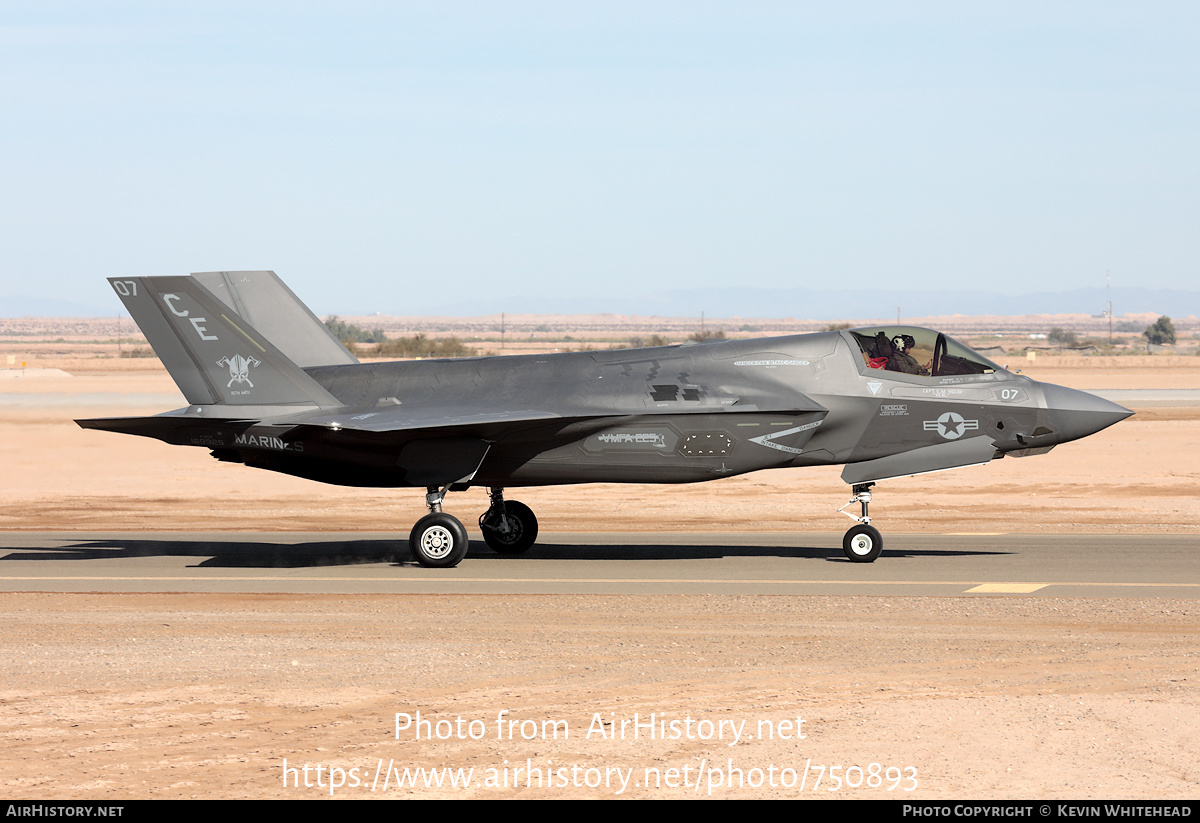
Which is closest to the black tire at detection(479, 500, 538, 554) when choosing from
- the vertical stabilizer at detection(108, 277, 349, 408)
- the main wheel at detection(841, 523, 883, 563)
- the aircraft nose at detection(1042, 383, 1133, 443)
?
the vertical stabilizer at detection(108, 277, 349, 408)

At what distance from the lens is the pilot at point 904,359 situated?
653 inches

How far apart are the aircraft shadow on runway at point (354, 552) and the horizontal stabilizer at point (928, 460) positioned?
4.12 feet

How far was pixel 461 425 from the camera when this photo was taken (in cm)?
1573

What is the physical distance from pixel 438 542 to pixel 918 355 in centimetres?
691

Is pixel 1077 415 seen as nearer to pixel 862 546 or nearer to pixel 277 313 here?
pixel 862 546

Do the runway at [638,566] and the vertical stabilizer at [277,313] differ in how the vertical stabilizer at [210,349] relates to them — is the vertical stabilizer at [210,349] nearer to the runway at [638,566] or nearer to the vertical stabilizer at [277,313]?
the vertical stabilizer at [277,313]

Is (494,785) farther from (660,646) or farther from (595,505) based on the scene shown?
(595,505)

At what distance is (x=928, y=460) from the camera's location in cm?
1628

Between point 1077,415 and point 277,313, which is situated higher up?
point 277,313

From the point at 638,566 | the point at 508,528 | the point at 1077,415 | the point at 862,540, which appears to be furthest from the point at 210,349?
the point at 1077,415

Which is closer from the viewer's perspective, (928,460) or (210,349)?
(928,460)

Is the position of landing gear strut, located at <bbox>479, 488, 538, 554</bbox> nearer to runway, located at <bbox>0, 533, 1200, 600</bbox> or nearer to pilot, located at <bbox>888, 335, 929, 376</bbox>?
runway, located at <bbox>0, 533, 1200, 600</bbox>

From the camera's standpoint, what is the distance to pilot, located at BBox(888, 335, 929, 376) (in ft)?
54.4
